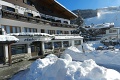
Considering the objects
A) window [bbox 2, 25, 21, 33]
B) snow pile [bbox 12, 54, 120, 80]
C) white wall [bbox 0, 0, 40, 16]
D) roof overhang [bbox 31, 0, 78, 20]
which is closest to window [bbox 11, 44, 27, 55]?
window [bbox 2, 25, 21, 33]

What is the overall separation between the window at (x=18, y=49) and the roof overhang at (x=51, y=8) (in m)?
9.00

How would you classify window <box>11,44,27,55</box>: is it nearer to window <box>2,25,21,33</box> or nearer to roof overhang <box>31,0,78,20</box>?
window <box>2,25,21,33</box>

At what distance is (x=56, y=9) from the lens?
32.4 metres

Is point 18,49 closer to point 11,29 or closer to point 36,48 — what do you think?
point 11,29

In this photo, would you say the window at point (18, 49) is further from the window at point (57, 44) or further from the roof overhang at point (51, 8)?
the roof overhang at point (51, 8)

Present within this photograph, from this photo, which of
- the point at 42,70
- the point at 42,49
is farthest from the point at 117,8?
the point at 42,70

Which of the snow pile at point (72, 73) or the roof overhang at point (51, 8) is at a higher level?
the roof overhang at point (51, 8)

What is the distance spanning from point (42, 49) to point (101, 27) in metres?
40.3

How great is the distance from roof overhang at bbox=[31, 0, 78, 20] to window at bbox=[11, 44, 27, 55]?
8995 millimetres

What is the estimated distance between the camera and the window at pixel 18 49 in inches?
784

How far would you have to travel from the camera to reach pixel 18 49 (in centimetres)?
2077

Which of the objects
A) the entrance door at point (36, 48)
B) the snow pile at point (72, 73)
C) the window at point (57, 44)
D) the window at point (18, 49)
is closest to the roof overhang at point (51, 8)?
the window at point (57, 44)

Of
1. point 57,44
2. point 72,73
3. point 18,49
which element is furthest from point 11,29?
point 72,73

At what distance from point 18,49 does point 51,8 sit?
13713 mm
